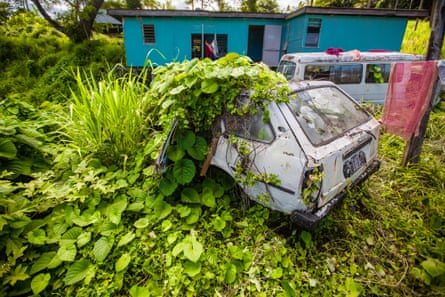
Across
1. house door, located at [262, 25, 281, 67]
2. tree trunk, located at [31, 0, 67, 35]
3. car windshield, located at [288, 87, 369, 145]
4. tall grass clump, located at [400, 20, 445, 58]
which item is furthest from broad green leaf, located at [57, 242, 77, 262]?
tree trunk, located at [31, 0, 67, 35]

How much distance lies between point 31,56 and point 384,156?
1738 centimetres

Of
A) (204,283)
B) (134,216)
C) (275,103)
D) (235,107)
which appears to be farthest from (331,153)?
(134,216)

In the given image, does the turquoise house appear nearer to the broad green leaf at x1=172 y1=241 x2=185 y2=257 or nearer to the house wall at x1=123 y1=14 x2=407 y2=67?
the house wall at x1=123 y1=14 x2=407 y2=67

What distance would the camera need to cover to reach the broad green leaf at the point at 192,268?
A: 6.65 feet

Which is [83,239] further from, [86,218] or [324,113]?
[324,113]

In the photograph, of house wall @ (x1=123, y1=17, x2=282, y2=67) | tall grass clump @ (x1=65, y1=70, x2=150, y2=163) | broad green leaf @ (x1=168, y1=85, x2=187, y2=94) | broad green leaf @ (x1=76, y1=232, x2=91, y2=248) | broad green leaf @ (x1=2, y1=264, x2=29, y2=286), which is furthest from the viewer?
house wall @ (x1=123, y1=17, x2=282, y2=67)

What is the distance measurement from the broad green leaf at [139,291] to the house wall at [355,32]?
10.5 meters

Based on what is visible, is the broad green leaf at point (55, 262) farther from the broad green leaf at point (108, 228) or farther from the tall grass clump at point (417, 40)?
the tall grass clump at point (417, 40)

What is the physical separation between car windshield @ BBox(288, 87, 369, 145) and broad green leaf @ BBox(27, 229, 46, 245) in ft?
8.67

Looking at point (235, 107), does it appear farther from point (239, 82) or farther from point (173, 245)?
point (173, 245)

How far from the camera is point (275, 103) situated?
2.20m

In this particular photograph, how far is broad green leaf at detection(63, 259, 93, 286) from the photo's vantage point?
1.96m

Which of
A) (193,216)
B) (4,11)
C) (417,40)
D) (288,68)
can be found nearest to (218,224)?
(193,216)

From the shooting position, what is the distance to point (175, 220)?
2514 mm
